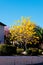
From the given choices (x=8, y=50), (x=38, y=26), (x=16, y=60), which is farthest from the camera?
(x=38, y=26)

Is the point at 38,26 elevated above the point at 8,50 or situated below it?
above

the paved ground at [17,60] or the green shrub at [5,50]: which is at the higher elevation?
the green shrub at [5,50]

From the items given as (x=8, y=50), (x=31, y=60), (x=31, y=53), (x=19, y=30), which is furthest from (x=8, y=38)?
(x=31, y=60)

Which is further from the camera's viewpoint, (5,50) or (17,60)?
(5,50)

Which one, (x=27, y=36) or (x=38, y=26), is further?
(x=38, y=26)

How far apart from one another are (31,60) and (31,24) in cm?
2073

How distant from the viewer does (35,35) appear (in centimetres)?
4728

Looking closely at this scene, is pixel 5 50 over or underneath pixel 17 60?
over

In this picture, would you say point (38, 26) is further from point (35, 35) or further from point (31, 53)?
point (31, 53)

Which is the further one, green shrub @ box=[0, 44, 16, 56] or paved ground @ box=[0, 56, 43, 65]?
green shrub @ box=[0, 44, 16, 56]

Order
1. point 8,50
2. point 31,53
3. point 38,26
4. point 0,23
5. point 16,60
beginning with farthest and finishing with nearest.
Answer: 1. point 38,26
2. point 0,23
3. point 31,53
4. point 8,50
5. point 16,60

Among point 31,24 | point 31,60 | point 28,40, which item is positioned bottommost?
point 31,60

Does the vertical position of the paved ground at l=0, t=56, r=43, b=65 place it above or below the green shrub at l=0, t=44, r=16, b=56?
below

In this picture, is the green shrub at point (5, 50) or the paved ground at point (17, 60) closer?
the paved ground at point (17, 60)
